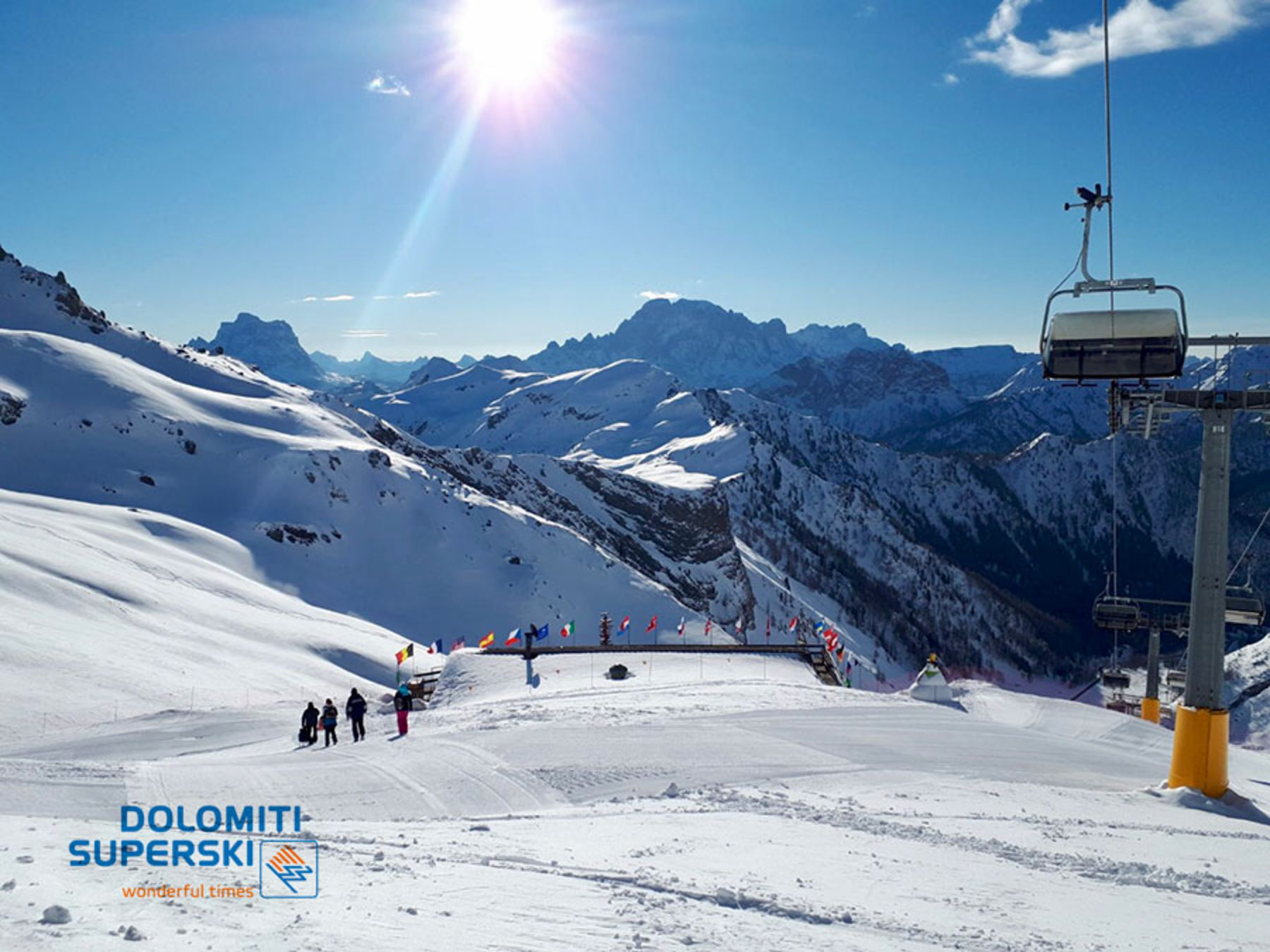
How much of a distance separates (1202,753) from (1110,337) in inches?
341

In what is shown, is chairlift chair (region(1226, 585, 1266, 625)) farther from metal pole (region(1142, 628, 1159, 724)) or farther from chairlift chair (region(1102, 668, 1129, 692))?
metal pole (region(1142, 628, 1159, 724))

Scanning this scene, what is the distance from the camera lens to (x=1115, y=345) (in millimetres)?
14203

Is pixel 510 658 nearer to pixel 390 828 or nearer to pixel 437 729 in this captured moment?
pixel 437 729

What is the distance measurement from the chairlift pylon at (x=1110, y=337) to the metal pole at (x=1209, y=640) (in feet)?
11.8

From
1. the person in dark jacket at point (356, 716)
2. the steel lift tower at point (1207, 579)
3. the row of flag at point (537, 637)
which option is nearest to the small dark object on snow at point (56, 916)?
the person in dark jacket at point (356, 716)

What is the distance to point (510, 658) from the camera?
33.2m

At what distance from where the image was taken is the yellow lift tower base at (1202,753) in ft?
53.1

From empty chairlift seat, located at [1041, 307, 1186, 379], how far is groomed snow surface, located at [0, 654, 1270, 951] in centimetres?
754

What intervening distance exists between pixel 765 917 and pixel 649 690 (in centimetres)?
1649

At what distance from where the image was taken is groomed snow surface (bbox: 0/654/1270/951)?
7.50 metres

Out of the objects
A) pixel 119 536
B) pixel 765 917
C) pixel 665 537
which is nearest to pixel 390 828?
pixel 765 917

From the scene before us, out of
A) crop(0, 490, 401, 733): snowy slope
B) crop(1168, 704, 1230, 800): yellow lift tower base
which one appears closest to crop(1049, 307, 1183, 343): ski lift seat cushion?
crop(1168, 704, 1230, 800): yellow lift tower base

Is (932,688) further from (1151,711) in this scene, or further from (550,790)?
(1151,711)

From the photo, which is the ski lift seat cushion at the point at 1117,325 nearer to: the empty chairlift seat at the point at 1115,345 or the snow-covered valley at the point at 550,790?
the empty chairlift seat at the point at 1115,345
